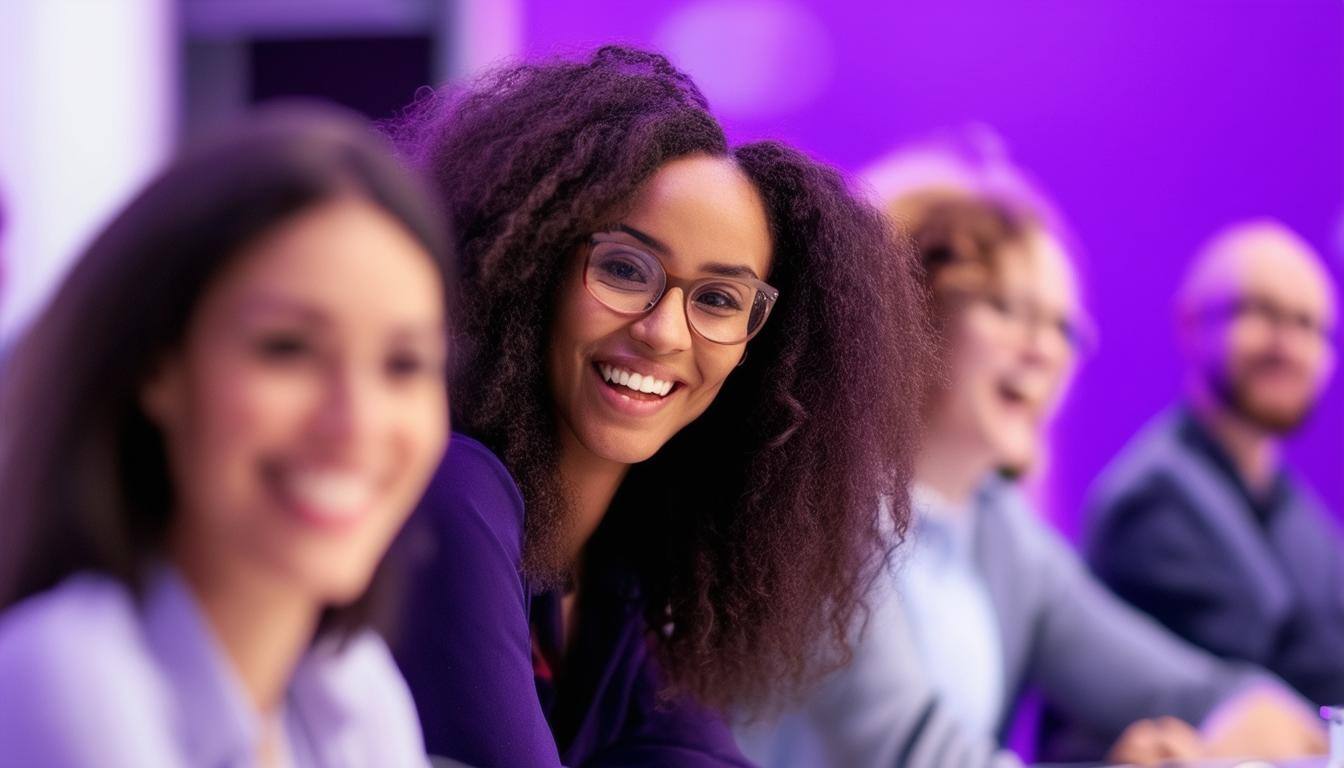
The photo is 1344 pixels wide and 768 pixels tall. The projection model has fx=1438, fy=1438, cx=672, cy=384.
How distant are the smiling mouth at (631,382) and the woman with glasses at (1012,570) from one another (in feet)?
2.85

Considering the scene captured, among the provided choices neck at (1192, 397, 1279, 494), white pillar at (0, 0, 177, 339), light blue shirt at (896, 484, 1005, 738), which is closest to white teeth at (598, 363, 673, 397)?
light blue shirt at (896, 484, 1005, 738)

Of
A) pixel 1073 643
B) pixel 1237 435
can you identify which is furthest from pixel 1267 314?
pixel 1073 643

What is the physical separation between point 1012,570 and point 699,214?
1417 millimetres

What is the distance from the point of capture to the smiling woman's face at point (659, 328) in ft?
4.17

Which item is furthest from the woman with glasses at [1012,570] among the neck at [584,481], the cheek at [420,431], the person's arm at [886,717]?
the cheek at [420,431]

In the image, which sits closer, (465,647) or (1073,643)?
(465,647)

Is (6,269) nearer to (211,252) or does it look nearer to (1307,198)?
(211,252)

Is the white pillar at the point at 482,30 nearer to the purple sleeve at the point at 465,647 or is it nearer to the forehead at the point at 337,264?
the purple sleeve at the point at 465,647

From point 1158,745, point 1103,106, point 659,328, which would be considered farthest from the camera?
point 1103,106

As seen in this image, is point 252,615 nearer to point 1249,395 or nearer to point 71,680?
point 71,680

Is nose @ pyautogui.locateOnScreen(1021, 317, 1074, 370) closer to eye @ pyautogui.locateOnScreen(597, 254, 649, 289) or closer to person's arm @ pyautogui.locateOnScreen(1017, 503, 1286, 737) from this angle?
person's arm @ pyautogui.locateOnScreen(1017, 503, 1286, 737)

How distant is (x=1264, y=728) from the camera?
2.32 metres

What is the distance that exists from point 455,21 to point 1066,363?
151 centimetres

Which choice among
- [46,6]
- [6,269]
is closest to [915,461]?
[6,269]
